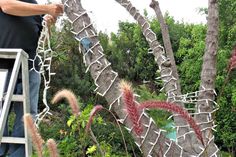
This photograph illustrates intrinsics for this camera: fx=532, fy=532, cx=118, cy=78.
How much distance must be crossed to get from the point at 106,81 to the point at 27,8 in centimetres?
70

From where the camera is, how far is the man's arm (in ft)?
8.82

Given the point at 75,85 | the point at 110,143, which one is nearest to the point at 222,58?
the point at 110,143

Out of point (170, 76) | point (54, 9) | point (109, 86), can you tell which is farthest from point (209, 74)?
point (54, 9)

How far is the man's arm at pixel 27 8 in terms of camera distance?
269cm

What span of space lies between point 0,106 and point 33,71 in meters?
0.56

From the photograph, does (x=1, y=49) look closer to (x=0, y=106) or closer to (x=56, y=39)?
(x=0, y=106)

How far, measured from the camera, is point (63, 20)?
301 inches

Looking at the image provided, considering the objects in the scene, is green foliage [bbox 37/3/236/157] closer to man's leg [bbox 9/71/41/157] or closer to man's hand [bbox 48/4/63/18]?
man's leg [bbox 9/71/41/157]

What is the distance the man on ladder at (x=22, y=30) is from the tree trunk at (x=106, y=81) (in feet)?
0.78

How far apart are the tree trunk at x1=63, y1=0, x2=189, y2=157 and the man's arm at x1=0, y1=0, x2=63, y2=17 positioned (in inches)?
10.9

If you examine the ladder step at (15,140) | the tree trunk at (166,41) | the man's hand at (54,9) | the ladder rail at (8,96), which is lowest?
the ladder step at (15,140)

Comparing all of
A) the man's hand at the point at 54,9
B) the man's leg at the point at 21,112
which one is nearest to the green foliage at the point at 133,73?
the man's leg at the point at 21,112

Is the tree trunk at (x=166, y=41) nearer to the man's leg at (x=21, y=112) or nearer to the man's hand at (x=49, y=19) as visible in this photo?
the man's hand at (x=49, y=19)

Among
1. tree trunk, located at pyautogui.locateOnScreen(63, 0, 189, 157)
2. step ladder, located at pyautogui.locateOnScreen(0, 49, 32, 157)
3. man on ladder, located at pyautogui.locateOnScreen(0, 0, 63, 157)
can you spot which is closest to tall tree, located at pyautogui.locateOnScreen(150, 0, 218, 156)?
tree trunk, located at pyautogui.locateOnScreen(63, 0, 189, 157)
